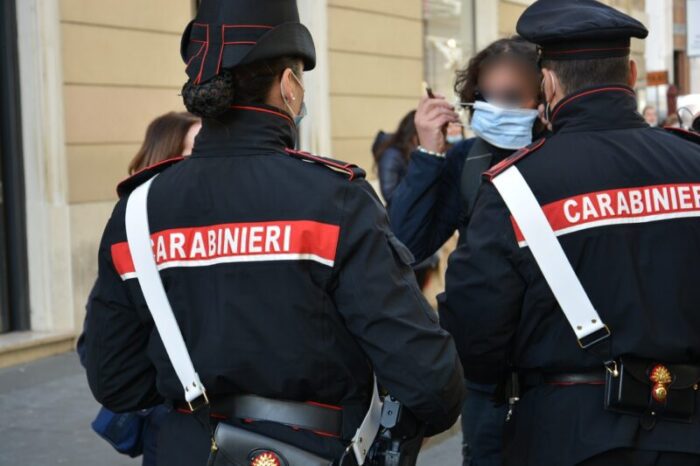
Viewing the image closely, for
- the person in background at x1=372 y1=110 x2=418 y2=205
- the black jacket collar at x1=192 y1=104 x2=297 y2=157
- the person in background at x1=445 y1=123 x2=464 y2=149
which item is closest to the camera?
the black jacket collar at x1=192 y1=104 x2=297 y2=157

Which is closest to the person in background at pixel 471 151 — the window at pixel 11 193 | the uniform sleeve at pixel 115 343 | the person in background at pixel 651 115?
the uniform sleeve at pixel 115 343

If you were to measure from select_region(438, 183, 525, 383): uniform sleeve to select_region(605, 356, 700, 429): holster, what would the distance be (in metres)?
0.29

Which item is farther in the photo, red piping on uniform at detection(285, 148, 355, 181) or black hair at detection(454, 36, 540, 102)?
black hair at detection(454, 36, 540, 102)

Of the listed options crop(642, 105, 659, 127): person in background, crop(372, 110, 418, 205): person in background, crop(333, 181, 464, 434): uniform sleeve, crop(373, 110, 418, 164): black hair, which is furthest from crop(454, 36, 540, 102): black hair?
crop(642, 105, 659, 127): person in background

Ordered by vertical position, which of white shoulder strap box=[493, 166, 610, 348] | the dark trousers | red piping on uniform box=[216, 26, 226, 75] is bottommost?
the dark trousers

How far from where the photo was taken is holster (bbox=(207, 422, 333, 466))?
2430mm

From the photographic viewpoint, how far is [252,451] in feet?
8.01

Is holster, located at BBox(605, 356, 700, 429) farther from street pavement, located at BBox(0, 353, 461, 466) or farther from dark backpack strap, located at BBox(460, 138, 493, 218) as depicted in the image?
street pavement, located at BBox(0, 353, 461, 466)

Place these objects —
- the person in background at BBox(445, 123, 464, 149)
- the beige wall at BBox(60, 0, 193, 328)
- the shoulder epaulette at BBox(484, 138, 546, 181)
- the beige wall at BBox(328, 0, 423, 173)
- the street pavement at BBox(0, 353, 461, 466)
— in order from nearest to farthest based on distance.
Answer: the shoulder epaulette at BBox(484, 138, 546, 181), the person in background at BBox(445, 123, 464, 149), the street pavement at BBox(0, 353, 461, 466), the beige wall at BBox(60, 0, 193, 328), the beige wall at BBox(328, 0, 423, 173)

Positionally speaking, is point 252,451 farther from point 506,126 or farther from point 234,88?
point 506,126

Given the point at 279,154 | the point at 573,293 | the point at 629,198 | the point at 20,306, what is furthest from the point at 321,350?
the point at 20,306

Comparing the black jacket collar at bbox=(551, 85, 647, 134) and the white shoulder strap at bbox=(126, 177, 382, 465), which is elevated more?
the black jacket collar at bbox=(551, 85, 647, 134)

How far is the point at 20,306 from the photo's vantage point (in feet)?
24.8

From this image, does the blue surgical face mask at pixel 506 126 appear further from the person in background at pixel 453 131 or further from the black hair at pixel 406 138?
the black hair at pixel 406 138
